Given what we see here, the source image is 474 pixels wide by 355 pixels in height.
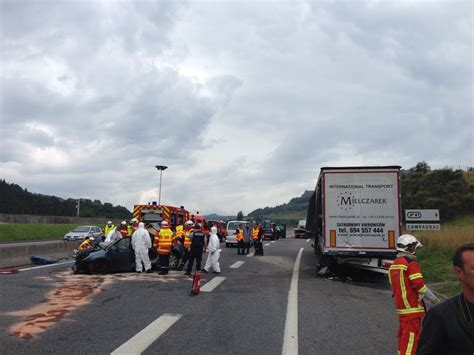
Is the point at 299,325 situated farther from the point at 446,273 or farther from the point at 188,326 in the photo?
the point at 446,273

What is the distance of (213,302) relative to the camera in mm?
8852

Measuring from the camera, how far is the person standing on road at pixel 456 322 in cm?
233

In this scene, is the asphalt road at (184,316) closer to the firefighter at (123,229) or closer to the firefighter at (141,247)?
the firefighter at (141,247)

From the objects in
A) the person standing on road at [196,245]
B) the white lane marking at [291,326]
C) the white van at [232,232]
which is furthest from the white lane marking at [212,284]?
the white van at [232,232]

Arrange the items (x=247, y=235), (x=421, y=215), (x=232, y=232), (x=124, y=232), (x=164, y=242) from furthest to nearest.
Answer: (x=232, y=232)
(x=247, y=235)
(x=124, y=232)
(x=421, y=215)
(x=164, y=242)

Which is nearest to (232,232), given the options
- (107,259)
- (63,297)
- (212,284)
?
(107,259)

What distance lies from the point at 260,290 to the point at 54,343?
19.5ft

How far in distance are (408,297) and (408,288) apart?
0.10m

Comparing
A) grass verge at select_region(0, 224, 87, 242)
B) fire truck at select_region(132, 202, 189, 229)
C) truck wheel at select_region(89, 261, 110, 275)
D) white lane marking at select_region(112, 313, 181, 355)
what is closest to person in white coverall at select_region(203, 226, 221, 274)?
truck wheel at select_region(89, 261, 110, 275)

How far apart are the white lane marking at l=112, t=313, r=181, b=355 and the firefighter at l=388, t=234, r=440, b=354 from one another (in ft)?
10.5

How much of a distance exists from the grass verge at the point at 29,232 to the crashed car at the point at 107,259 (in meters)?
21.3

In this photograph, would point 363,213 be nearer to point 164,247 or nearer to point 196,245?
point 196,245

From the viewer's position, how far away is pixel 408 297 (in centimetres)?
460

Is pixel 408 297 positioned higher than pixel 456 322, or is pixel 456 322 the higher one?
pixel 456 322
